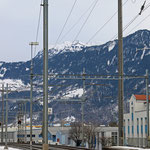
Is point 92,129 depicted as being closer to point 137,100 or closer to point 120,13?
point 137,100

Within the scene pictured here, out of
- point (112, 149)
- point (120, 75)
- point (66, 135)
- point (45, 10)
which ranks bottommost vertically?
point (66, 135)

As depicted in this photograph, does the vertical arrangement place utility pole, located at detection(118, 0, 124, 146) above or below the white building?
above

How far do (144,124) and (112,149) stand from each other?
3245 inches

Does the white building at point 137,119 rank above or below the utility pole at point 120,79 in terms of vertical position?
below

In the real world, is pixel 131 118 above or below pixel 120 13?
below

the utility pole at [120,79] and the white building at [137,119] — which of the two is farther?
the white building at [137,119]

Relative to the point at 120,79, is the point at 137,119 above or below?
below

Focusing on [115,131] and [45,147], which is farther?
[115,131]

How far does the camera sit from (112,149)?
101ft

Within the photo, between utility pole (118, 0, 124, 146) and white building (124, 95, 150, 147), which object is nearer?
utility pole (118, 0, 124, 146)

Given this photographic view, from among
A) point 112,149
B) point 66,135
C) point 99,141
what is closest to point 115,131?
point 99,141

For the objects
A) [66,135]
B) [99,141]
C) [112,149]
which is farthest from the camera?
[66,135]

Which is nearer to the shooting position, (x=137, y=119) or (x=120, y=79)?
(x=120, y=79)

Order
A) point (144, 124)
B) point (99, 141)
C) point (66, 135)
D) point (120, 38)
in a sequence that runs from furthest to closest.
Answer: point (66, 135)
point (99, 141)
point (144, 124)
point (120, 38)
